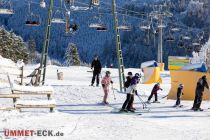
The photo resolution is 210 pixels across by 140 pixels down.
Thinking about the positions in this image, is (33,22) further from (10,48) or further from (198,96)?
(10,48)

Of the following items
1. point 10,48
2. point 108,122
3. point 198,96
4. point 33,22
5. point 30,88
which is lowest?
point 108,122

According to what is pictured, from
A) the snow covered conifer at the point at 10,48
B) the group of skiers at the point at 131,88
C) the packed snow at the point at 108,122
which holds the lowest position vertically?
the packed snow at the point at 108,122

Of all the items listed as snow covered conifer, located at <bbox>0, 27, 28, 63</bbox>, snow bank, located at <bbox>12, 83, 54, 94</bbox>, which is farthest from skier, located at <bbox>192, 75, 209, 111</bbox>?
snow covered conifer, located at <bbox>0, 27, 28, 63</bbox>

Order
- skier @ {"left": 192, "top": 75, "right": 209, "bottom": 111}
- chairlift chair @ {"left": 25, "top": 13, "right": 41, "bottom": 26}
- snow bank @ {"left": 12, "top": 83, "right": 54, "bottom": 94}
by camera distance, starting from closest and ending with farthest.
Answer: snow bank @ {"left": 12, "top": 83, "right": 54, "bottom": 94} → skier @ {"left": 192, "top": 75, "right": 209, "bottom": 111} → chairlift chair @ {"left": 25, "top": 13, "right": 41, "bottom": 26}

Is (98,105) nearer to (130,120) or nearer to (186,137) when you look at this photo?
(130,120)

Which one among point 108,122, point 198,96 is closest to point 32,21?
point 198,96

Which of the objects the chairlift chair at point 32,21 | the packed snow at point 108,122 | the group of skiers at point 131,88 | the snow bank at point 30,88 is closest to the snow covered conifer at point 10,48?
the chairlift chair at point 32,21

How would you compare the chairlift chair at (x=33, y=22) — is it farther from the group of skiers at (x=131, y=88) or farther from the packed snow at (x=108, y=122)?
the packed snow at (x=108, y=122)

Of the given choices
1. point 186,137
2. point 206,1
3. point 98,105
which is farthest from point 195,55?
point 206,1

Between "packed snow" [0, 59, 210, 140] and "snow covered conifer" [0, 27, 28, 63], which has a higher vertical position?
"snow covered conifer" [0, 27, 28, 63]

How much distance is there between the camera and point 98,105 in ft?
70.7

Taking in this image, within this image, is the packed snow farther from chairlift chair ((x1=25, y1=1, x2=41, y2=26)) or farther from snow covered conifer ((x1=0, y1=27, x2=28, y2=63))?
snow covered conifer ((x1=0, y1=27, x2=28, y2=63))

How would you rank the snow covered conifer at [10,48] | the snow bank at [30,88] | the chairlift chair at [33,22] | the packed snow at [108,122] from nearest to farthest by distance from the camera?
the packed snow at [108,122] < the snow bank at [30,88] < the chairlift chair at [33,22] < the snow covered conifer at [10,48]

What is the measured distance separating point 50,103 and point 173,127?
4.00 m
